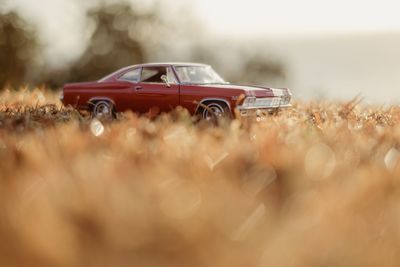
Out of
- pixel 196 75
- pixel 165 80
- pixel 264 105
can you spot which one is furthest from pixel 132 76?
pixel 264 105

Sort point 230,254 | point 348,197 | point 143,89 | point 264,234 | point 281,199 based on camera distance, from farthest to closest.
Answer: point 143,89 → point 281,199 → point 348,197 → point 264,234 → point 230,254

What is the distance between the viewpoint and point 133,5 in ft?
156

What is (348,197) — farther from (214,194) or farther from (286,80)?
(286,80)

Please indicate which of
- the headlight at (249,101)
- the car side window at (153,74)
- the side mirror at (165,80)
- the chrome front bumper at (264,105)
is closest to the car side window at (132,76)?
the car side window at (153,74)

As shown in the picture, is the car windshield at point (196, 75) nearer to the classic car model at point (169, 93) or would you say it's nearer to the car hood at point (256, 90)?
the classic car model at point (169, 93)

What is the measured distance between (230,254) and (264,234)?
0.22m

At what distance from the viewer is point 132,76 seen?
11.8 m

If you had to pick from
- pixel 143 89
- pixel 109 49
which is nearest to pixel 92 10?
pixel 109 49

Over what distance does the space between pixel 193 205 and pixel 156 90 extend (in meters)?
9.09

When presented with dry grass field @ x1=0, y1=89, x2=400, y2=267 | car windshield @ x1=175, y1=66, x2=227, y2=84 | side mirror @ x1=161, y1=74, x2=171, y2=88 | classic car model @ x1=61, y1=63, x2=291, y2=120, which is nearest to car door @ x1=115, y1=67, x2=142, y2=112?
classic car model @ x1=61, y1=63, x2=291, y2=120

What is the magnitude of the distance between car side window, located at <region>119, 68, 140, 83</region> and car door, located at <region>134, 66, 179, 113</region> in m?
0.09

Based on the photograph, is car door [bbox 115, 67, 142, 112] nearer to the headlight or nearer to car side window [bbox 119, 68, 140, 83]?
car side window [bbox 119, 68, 140, 83]

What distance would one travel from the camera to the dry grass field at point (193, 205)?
1979 millimetres

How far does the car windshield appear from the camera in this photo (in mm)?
11348
